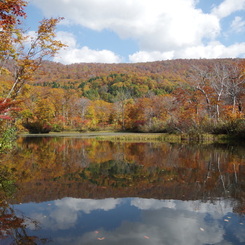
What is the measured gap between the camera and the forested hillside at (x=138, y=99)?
1992 centimetres

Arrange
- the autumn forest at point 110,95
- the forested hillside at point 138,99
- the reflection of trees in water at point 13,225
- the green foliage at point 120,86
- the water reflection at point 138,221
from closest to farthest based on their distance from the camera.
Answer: the reflection of trees in water at point 13,225 → the water reflection at point 138,221 → the autumn forest at point 110,95 → the forested hillside at point 138,99 → the green foliage at point 120,86

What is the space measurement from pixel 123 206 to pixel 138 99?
3440cm

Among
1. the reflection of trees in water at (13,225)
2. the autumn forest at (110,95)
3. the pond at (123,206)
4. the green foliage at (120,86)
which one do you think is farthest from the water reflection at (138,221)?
the green foliage at (120,86)

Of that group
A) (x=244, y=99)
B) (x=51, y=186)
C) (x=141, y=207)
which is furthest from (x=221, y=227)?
(x=244, y=99)

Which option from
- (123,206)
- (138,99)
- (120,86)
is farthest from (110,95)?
(123,206)

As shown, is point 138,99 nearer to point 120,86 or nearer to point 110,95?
point 110,95

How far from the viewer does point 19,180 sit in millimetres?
6516

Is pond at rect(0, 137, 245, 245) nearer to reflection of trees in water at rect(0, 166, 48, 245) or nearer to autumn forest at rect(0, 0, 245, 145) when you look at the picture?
reflection of trees in water at rect(0, 166, 48, 245)

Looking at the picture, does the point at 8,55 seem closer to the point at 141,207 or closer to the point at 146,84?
the point at 141,207

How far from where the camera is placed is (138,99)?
38531mm

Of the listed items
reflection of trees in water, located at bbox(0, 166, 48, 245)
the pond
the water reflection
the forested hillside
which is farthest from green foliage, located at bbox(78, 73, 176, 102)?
reflection of trees in water, located at bbox(0, 166, 48, 245)

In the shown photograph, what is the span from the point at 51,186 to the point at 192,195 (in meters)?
3.40

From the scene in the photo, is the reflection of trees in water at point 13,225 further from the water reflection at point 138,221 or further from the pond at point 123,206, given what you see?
the water reflection at point 138,221

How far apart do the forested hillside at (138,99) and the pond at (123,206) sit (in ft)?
12.9
